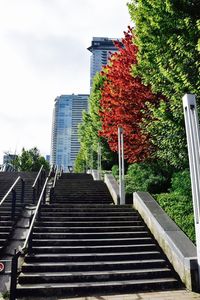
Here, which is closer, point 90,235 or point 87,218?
point 90,235

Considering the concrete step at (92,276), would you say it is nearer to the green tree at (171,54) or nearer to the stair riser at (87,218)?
the stair riser at (87,218)

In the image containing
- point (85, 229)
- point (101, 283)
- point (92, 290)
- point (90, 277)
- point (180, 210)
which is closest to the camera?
point (92, 290)

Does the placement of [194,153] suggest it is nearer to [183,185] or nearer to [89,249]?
[89,249]

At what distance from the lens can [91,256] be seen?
6836mm

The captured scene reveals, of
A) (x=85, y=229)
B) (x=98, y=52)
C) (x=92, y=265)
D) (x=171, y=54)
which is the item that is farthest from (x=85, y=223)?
(x=98, y=52)

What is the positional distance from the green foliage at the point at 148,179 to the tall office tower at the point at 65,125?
17093 centimetres

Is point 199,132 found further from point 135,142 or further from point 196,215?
point 135,142

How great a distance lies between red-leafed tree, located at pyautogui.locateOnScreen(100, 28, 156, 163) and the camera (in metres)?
13.0

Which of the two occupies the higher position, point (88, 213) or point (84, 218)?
point (88, 213)

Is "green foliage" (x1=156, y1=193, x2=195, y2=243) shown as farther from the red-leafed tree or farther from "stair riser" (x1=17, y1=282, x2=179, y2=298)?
the red-leafed tree

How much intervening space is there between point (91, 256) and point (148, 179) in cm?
704

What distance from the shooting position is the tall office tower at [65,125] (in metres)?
186

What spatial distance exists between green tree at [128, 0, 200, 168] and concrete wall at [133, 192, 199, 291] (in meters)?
2.46

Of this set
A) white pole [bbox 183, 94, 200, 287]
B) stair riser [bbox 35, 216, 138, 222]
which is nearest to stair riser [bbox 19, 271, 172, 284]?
white pole [bbox 183, 94, 200, 287]
